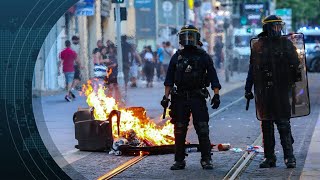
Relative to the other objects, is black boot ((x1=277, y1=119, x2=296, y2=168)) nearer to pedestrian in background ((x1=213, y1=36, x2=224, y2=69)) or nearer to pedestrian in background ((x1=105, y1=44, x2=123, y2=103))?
pedestrian in background ((x1=105, y1=44, x2=123, y2=103))

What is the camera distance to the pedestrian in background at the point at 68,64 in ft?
78.9

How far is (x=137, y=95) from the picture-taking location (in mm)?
30328

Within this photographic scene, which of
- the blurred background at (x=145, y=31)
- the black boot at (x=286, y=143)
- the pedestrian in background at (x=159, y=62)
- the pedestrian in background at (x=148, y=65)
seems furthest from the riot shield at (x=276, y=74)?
the pedestrian in background at (x=159, y=62)

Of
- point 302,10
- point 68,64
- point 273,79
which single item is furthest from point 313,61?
point 273,79

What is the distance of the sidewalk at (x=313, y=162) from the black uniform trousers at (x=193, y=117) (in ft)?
4.19

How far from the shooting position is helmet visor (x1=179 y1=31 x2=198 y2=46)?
11984 mm

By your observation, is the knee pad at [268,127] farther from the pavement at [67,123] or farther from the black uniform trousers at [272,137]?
the pavement at [67,123]

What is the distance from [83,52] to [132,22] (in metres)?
2.00

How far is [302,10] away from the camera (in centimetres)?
9075

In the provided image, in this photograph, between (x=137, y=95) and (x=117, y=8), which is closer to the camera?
(x=117, y=8)

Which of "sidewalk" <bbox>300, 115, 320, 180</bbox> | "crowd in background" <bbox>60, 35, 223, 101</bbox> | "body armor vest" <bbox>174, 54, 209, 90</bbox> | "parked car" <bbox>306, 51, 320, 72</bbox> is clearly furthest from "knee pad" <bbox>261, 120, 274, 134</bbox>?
"parked car" <bbox>306, 51, 320, 72</bbox>

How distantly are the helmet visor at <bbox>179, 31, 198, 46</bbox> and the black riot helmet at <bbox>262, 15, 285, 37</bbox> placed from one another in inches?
35.4

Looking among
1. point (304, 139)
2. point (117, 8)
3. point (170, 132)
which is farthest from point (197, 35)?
point (117, 8)

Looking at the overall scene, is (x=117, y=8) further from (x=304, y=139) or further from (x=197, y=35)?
(x=197, y=35)
